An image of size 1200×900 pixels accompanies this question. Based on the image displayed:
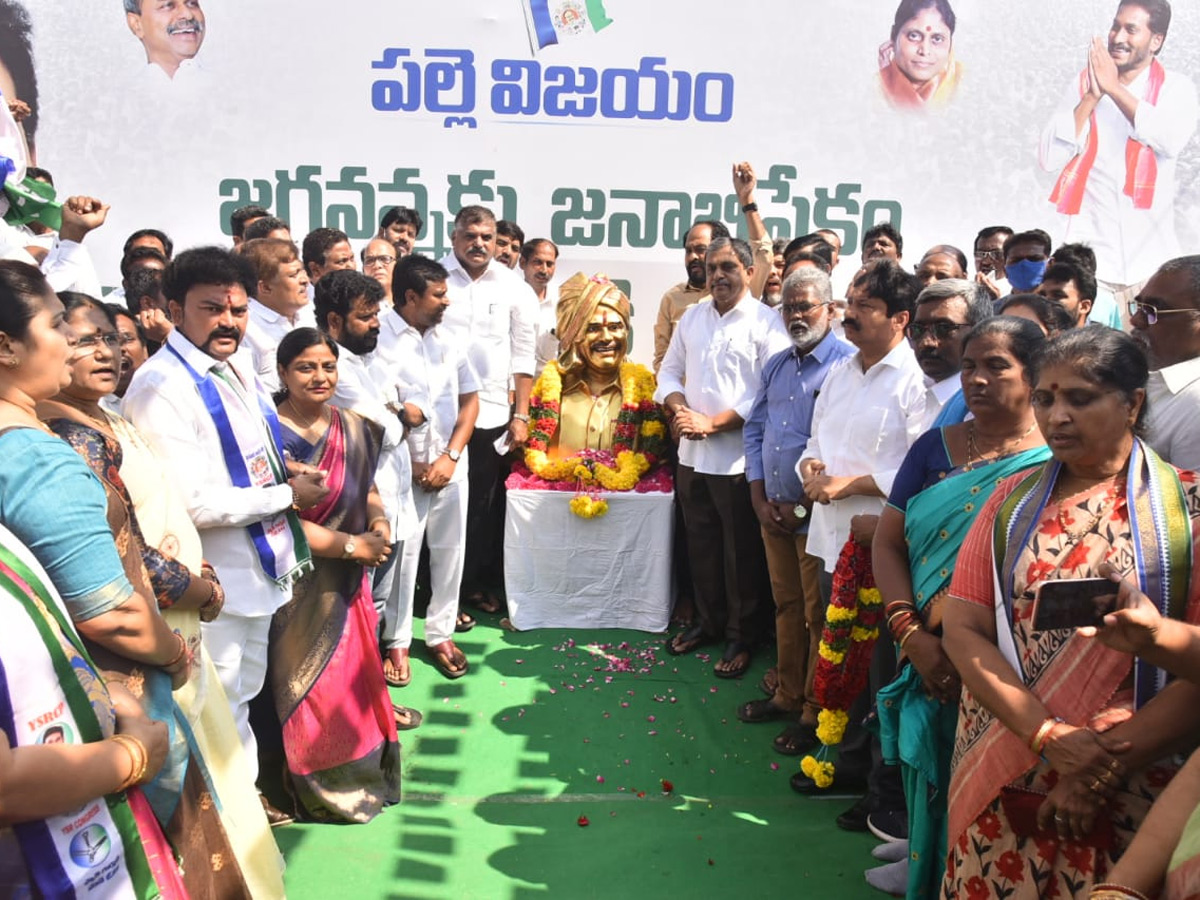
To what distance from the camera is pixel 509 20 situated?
7.50 meters

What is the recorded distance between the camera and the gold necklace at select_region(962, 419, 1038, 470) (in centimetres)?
269

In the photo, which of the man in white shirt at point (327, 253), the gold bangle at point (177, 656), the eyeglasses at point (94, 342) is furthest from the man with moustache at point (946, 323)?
the man in white shirt at point (327, 253)

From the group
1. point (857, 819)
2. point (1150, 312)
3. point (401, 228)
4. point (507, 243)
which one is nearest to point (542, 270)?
point (507, 243)

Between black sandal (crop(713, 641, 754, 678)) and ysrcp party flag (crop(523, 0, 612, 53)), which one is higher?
ysrcp party flag (crop(523, 0, 612, 53))

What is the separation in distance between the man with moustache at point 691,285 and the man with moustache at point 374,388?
210 cm

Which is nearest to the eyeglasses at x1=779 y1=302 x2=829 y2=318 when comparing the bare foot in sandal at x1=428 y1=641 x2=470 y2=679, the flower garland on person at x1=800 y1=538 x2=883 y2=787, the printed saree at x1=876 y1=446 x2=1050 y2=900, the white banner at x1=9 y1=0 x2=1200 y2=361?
the flower garland on person at x1=800 y1=538 x2=883 y2=787

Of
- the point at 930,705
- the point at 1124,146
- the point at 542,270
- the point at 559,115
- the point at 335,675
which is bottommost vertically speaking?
the point at 335,675

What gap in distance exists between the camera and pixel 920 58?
7.61 metres

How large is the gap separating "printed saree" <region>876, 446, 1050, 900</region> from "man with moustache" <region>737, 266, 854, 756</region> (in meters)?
1.36

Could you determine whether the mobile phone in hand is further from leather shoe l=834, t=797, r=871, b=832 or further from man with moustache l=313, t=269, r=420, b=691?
man with moustache l=313, t=269, r=420, b=691

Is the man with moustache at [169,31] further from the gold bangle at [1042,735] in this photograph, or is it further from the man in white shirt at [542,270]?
the gold bangle at [1042,735]

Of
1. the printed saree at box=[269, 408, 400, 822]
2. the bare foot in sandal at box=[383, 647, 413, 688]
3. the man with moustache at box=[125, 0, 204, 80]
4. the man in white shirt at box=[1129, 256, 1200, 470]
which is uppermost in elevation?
the man with moustache at box=[125, 0, 204, 80]

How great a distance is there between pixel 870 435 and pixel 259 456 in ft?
7.08

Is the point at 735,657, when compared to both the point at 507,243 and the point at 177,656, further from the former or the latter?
the point at 507,243
